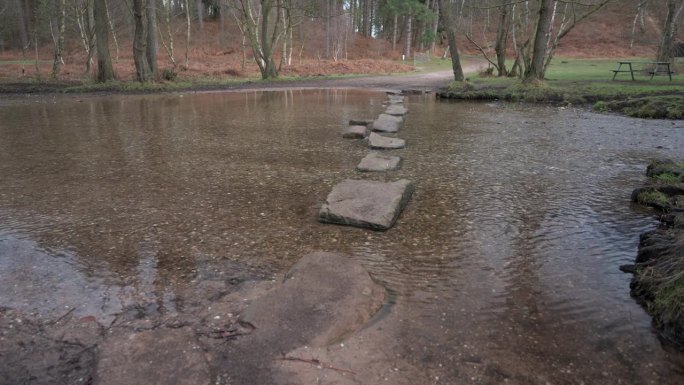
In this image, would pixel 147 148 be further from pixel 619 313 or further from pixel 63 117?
pixel 619 313

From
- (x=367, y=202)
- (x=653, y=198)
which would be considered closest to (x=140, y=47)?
(x=367, y=202)

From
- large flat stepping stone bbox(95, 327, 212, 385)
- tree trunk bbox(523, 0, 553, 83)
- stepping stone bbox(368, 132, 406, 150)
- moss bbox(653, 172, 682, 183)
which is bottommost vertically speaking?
large flat stepping stone bbox(95, 327, 212, 385)

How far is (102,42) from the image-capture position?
19188mm

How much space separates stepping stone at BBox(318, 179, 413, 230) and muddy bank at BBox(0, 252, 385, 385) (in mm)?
1107

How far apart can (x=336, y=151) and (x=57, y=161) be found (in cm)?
388

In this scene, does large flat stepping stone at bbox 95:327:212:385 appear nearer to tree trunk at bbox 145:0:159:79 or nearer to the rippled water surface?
the rippled water surface

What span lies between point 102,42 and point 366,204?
18.3 metres

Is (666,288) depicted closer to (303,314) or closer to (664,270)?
(664,270)

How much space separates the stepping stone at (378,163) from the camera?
250 inches

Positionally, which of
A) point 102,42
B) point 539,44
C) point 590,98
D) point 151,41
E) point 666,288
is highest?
point 151,41

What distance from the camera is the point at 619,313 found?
3074 millimetres

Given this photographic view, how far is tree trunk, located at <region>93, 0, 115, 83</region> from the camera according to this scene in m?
19.1

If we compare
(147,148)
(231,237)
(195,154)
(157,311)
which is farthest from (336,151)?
(157,311)

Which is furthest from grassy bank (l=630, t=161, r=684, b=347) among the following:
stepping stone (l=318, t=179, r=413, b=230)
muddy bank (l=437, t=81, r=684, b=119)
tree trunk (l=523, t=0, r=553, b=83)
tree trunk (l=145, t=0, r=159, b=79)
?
tree trunk (l=145, t=0, r=159, b=79)
